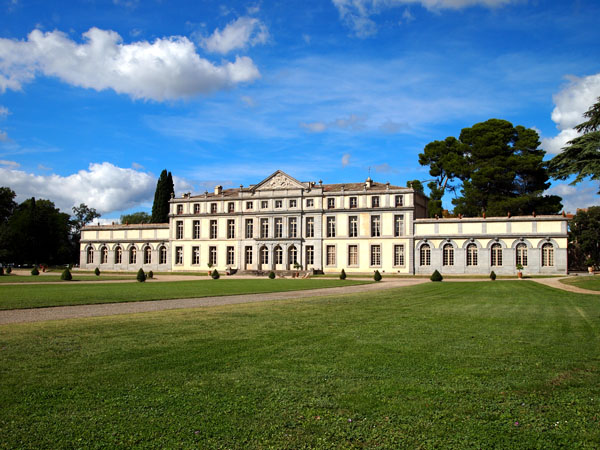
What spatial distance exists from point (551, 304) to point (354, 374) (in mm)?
13048

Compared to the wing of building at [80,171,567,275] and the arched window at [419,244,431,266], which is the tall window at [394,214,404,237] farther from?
the arched window at [419,244,431,266]

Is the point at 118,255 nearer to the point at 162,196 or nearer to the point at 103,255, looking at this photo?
the point at 103,255

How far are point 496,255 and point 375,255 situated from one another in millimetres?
12851

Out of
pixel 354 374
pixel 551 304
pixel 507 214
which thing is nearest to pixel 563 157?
pixel 551 304

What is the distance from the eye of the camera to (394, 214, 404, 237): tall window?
54219 millimetres

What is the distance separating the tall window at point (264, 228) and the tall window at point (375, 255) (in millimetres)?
13381

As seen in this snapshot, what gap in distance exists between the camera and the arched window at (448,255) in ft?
170

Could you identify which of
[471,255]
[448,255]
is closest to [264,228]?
[448,255]

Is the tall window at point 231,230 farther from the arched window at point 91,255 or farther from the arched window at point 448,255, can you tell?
the arched window at point 448,255

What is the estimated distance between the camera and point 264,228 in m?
60.6

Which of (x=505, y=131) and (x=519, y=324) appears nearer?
(x=519, y=324)

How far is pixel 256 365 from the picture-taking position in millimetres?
7246

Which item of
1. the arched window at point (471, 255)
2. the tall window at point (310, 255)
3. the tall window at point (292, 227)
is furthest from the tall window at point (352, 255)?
the arched window at point (471, 255)

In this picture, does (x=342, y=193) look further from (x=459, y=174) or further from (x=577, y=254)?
(x=577, y=254)
